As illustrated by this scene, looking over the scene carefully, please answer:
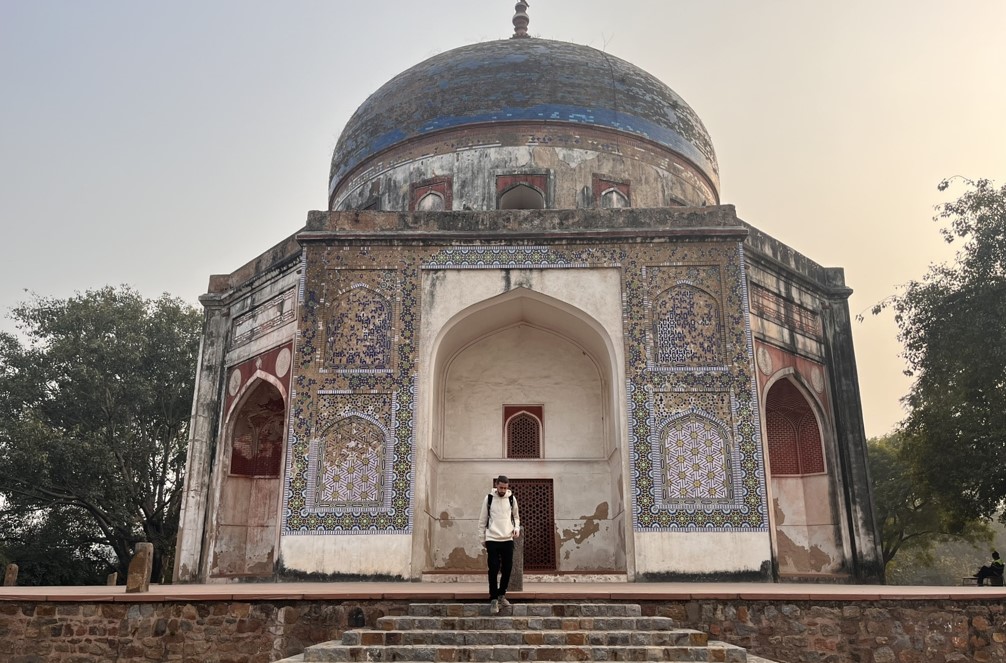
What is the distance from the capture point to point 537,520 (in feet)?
38.4

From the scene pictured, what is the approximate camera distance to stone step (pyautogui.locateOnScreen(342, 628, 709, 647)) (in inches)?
235

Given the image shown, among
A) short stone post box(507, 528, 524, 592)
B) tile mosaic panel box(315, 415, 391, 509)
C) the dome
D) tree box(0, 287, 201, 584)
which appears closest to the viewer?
short stone post box(507, 528, 524, 592)

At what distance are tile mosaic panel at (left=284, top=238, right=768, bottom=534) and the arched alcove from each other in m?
1.82

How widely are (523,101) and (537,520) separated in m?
6.96

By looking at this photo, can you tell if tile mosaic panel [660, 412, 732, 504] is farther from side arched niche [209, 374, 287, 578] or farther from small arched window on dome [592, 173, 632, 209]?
side arched niche [209, 374, 287, 578]

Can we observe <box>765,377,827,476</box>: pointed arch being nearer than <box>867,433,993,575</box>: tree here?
Yes

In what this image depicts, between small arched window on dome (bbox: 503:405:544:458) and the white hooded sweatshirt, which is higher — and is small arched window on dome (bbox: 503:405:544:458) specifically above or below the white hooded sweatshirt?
above

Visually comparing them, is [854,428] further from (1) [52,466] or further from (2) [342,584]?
(1) [52,466]

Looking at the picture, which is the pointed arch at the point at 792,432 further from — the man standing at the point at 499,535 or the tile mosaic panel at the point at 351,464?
the man standing at the point at 499,535

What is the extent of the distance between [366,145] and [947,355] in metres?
10.1

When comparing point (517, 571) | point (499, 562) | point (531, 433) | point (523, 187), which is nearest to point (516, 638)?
point (499, 562)

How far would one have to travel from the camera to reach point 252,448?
42.0ft

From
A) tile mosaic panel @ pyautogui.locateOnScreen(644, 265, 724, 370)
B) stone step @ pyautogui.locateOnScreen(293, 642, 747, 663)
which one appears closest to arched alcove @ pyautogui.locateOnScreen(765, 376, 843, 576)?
tile mosaic panel @ pyautogui.locateOnScreen(644, 265, 724, 370)

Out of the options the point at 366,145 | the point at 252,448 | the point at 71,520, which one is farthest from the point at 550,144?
the point at 71,520
